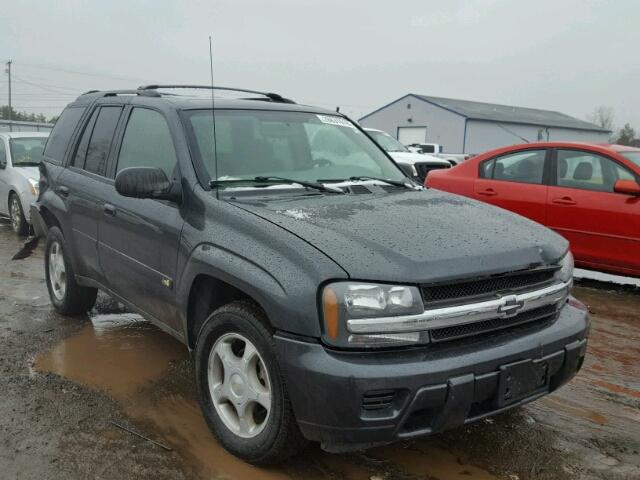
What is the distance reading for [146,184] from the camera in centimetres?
333

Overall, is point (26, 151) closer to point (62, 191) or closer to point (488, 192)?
point (62, 191)

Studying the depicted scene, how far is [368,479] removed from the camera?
288 cm

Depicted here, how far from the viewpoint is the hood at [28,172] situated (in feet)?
29.8

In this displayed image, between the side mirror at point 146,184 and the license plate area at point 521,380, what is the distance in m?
1.96

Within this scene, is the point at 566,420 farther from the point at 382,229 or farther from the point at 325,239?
the point at 325,239

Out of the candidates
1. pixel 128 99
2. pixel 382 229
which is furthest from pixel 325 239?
pixel 128 99

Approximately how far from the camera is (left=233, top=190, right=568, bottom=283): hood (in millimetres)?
2586

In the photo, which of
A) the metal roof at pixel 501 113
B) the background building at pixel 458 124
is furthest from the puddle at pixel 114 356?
the metal roof at pixel 501 113

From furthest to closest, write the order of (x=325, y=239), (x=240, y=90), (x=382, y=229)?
(x=240, y=90) < (x=382, y=229) < (x=325, y=239)

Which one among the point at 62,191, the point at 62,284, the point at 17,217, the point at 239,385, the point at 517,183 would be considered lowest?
the point at 17,217

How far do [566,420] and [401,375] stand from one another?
1.62m

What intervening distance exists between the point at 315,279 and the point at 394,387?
536mm

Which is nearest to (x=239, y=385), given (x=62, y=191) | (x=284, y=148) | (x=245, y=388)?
(x=245, y=388)

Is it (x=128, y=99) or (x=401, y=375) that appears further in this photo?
(x=128, y=99)
